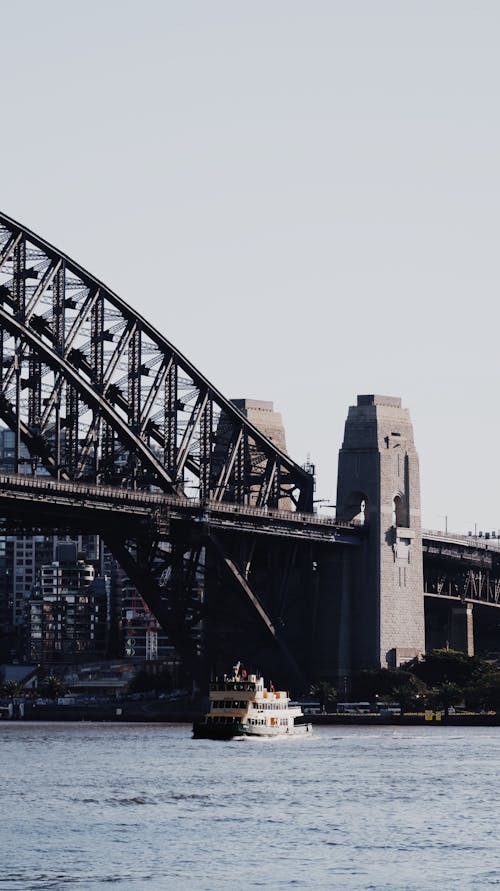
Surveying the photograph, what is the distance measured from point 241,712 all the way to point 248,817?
59877mm

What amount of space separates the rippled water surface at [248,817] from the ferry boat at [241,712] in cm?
561

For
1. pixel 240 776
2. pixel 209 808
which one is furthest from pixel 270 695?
pixel 209 808

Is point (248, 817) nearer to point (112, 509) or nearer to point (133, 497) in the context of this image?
point (112, 509)

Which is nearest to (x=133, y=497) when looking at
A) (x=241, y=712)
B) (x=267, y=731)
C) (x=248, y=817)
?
(x=241, y=712)

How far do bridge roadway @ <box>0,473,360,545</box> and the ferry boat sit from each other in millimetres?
21272

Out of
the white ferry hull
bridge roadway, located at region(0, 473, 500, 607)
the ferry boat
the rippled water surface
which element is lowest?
the rippled water surface

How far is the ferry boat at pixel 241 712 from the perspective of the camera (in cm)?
15338

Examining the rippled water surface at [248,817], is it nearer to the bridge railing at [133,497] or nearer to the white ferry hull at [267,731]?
the white ferry hull at [267,731]

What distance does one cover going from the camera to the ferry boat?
503 ft

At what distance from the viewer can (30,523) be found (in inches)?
6924

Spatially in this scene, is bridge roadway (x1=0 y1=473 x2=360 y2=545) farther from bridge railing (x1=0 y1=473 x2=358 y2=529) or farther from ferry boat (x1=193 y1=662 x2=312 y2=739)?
ferry boat (x1=193 y1=662 x2=312 y2=739)

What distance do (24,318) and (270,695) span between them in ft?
122

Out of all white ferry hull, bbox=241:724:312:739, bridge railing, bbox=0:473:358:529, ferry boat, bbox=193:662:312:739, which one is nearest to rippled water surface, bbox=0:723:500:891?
ferry boat, bbox=193:662:312:739

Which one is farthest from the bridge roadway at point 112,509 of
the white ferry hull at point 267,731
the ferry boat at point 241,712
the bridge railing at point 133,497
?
the white ferry hull at point 267,731
